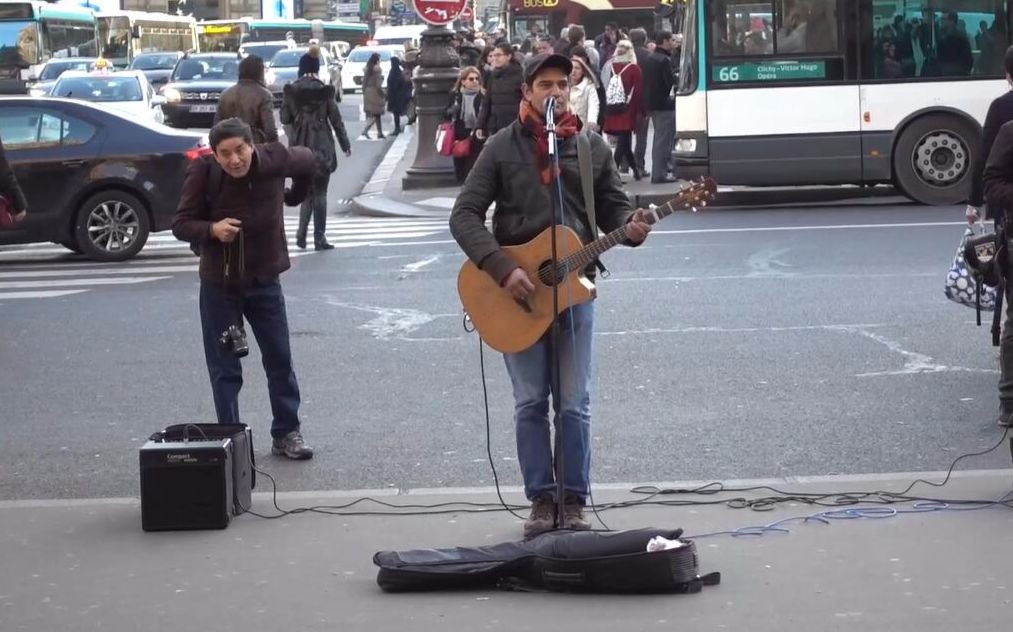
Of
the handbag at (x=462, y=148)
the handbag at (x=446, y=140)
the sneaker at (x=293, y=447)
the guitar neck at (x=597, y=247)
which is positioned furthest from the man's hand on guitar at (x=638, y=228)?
the handbag at (x=446, y=140)

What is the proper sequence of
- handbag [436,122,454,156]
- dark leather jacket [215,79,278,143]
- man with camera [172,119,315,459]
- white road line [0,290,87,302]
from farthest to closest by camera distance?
handbag [436,122,454,156]
dark leather jacket [215,79,278,143]
white road line [0,290,87,302]
man with camera [172,119,315,459]

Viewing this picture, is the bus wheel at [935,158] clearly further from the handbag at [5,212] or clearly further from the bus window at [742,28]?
the handbag at [5,212]

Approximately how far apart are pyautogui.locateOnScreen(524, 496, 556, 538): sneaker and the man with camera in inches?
76.3

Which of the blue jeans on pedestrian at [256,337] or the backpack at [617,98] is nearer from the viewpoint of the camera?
the blue jeans on pedestrian at [256,337]

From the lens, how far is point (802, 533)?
6.56 meters

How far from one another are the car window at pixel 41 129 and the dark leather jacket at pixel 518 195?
10.8 m

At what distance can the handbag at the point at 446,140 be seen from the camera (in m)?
20.8

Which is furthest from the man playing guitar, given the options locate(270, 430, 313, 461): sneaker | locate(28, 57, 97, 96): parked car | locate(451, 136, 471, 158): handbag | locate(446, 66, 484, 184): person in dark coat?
locate(28, 57, 97, 96): parked car

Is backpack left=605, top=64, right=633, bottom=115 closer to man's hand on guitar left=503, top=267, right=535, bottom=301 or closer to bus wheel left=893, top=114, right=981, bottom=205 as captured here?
bus wheel left=893, top=114, right=981, bottom=205

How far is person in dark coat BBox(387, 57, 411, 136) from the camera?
3556 cm

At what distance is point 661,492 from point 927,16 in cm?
1308

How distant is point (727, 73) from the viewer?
19.3 meters

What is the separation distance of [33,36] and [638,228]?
137ft

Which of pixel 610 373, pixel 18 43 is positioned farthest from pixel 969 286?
pixel 18 43
